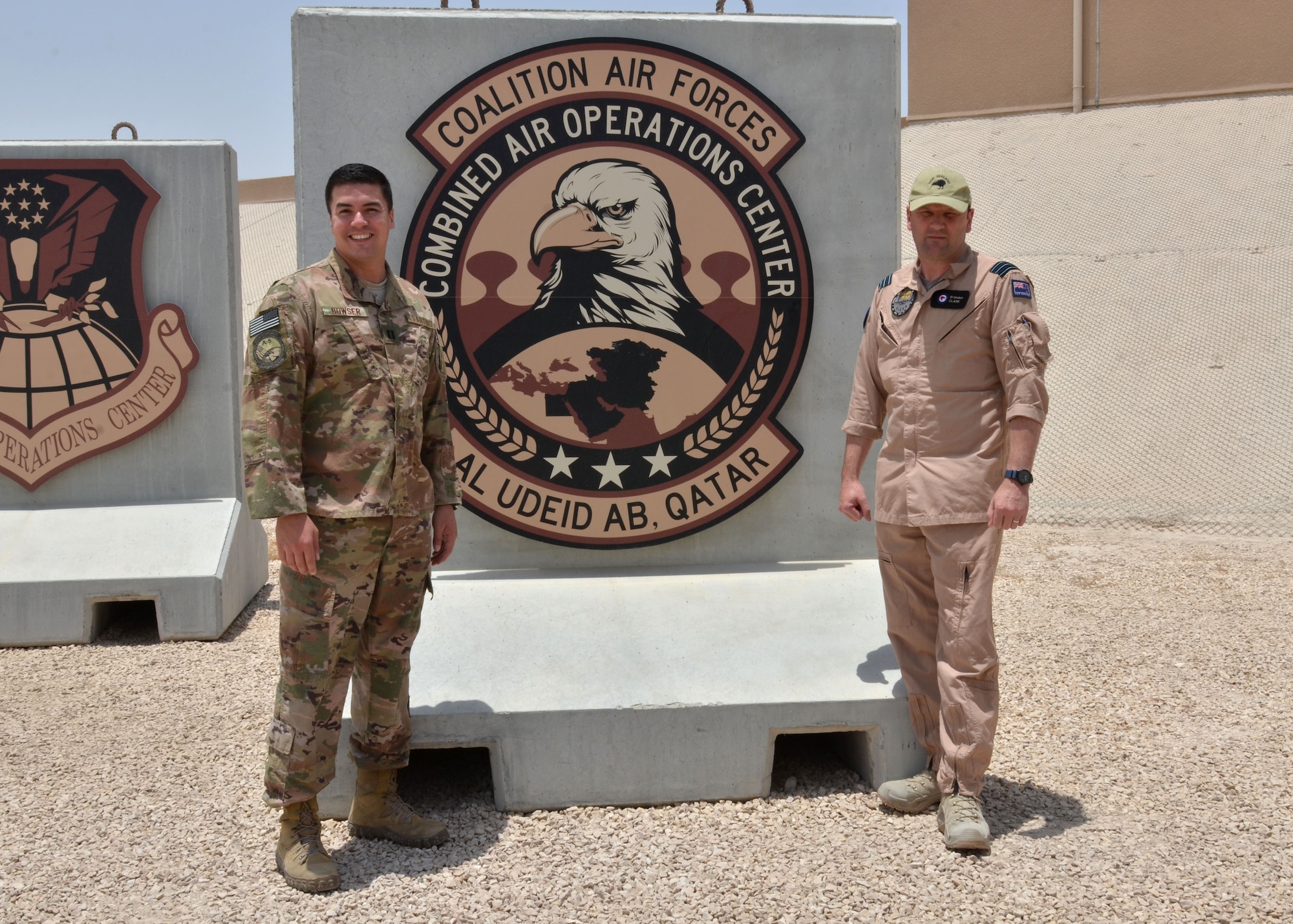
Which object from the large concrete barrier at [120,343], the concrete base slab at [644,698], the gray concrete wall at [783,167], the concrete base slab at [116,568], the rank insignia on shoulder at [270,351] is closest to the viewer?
the rank insignia on shoulder at [270,351]

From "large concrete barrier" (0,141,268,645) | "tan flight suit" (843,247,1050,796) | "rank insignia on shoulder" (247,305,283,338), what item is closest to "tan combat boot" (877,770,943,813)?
"tan flight suit" (843,247,1050,796)

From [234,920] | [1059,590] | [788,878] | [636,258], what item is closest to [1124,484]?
[1059,590]

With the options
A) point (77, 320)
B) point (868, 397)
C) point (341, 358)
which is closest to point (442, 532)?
point (341, 358)

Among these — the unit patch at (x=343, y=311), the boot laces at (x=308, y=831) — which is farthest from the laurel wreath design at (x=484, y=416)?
the boot laces at (x=308, y=831)

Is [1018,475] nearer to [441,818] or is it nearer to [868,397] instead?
[868,397]

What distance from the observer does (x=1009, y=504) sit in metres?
2.77

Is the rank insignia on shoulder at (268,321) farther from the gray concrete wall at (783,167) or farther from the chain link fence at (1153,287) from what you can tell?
the chain link fence at (1153,287)

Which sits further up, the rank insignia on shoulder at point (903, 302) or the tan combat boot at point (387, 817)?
the rank insignia on shoulder at point (903, 302)

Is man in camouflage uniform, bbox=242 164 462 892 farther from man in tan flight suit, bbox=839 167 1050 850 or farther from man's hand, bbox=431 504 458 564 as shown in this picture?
man in tan flight suit, bbox=839 167 1050 850

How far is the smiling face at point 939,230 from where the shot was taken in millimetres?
2912

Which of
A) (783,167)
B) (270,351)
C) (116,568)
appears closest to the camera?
(270,351)

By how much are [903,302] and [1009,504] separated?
0.65 metres

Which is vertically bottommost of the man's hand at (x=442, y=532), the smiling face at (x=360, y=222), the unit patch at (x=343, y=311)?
the man's hand at (x=442, y=532)

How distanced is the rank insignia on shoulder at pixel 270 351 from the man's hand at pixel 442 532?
62cm
